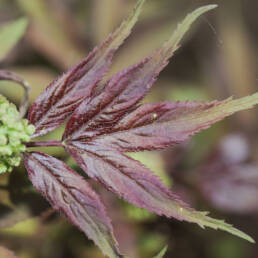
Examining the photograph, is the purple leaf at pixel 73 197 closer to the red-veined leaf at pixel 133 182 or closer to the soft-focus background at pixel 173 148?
the red-veined leaf at pixel 133 182

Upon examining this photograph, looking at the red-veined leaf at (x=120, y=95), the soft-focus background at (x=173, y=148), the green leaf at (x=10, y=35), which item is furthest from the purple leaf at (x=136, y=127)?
the green leaf at (x=10, y=35)

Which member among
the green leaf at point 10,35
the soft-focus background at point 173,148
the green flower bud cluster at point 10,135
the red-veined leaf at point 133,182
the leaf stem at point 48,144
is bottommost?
the soft-focus background at point 173,148

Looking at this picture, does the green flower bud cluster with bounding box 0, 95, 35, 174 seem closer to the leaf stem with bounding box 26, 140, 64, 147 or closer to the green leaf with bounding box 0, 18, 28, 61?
the leaf stem with bounding box 26, 140, 64, 147

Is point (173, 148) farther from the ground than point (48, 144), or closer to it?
closer to it

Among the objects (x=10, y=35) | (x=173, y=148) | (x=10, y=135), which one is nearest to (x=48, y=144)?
(x=10, y=135)

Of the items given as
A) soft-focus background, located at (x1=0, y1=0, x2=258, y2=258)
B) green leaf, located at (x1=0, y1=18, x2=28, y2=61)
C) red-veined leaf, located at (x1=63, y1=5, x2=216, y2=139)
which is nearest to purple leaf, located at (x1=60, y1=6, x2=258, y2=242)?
red-veined leaf, located at (x1=63, y1=5, x2=216, y2=139)

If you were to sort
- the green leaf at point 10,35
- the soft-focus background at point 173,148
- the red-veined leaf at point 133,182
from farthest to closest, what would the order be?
the soft-focus background at point 173,148 → the green leaf at point 10,35 → the red-veined leaf at point 133,182

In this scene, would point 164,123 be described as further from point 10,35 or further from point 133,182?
point 10,35
